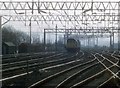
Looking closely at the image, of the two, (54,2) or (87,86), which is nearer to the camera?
(87,86)

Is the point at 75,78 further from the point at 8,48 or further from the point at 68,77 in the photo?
the point at 8,48

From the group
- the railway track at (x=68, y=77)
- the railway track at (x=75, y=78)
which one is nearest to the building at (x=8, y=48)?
the railway track at (x=68, y=77)

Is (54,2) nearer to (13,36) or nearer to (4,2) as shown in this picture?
(4,2)

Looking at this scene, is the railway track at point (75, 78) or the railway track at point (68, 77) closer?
the railway track at point (75, 78)

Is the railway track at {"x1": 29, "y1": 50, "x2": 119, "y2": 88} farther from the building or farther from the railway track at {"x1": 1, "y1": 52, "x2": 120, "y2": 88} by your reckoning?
the building

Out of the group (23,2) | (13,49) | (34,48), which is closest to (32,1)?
(23,2)

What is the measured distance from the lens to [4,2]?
107 ft

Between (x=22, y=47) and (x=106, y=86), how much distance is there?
42708 mm

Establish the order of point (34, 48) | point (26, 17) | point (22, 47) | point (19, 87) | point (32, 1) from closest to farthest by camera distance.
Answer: point (19, 87)
point (32, 1)
point (26, 17)
point (22, 47)
point (34, 48)

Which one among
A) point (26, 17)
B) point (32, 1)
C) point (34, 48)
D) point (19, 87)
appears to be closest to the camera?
point (19, 87)

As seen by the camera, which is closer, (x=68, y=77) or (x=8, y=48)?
(x=68, y=77)

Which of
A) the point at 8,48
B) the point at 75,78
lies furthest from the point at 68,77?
the point at 8,48

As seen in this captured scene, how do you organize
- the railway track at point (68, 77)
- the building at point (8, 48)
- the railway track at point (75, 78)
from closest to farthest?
the railway track at point (75, 78) < the railway track at point (68, 77) < the building at point (8, 48)

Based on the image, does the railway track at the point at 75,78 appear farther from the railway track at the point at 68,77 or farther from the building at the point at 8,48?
the building at the point at 8,48
